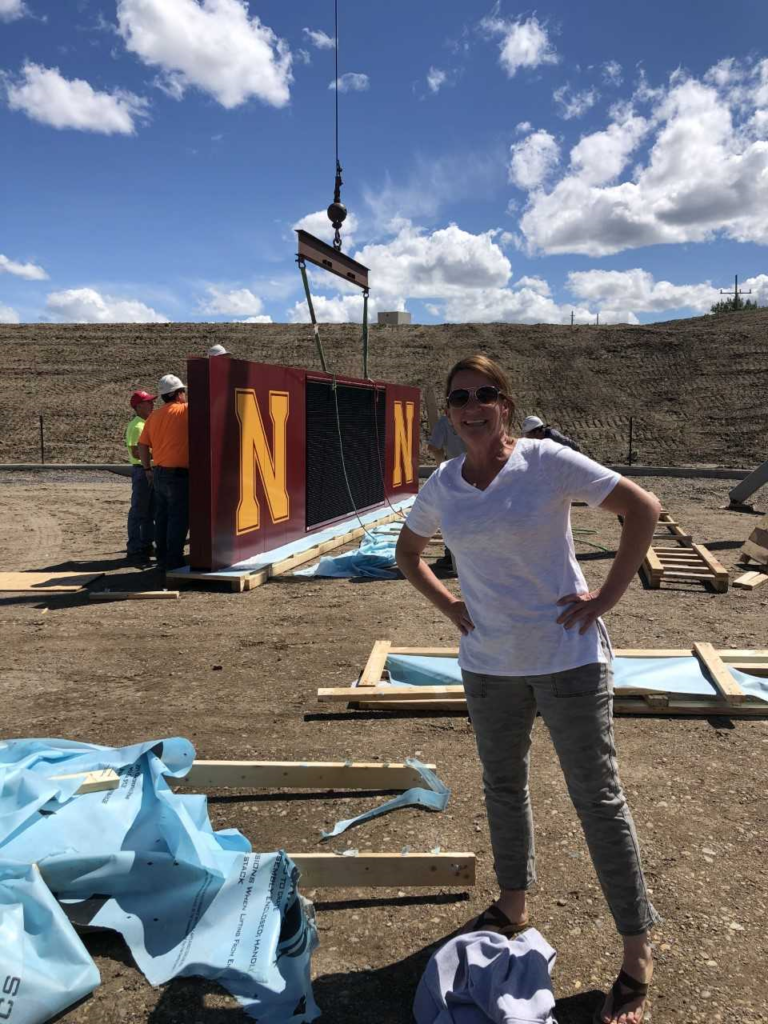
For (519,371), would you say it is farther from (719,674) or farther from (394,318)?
(719,674)

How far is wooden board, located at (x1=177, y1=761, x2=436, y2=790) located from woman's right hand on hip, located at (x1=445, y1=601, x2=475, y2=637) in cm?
153

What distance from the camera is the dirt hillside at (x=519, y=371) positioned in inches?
1215

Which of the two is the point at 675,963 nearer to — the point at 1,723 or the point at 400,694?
the point at 400,694

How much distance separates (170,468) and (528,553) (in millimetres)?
6777

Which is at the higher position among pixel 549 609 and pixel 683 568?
pixel 549 609

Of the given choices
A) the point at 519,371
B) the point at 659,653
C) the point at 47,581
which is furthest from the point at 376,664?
the point at 519,371

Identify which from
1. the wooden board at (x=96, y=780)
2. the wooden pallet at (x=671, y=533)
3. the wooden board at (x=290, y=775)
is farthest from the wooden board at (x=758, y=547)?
the wooden board at (x=96, y=780)

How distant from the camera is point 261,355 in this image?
4250cm

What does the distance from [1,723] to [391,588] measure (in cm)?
446

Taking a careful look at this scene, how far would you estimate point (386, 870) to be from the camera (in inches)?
120

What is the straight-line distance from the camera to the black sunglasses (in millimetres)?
2451

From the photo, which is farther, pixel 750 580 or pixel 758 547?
pixel 758 547

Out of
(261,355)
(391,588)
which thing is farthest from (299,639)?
(261,355)

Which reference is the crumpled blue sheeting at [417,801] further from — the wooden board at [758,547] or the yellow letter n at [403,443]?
the yellow letter n at [403,443]
